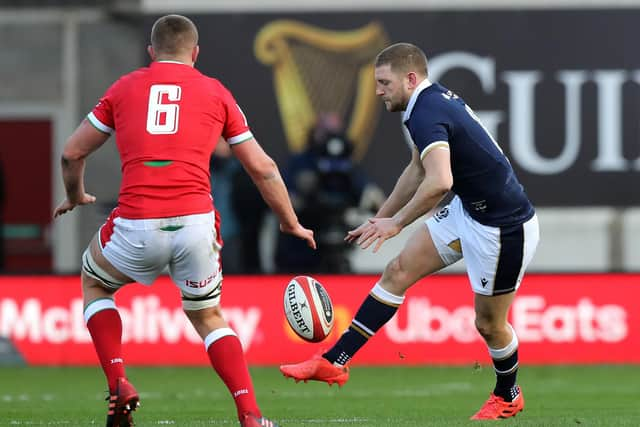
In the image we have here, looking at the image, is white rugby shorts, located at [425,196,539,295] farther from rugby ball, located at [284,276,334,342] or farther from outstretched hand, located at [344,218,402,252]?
rugby ball, located at [284,276,334,342]

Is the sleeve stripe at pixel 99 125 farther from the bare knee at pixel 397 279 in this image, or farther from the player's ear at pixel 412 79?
the bare knee at pixel 397 279

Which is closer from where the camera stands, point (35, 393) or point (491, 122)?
point (35, 393)

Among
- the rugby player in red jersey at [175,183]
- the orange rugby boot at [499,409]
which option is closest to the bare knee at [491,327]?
the orange rugby boot at [499,409]

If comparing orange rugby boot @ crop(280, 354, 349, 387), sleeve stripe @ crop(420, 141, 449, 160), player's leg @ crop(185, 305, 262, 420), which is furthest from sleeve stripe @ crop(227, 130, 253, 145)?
orange rugby boot @ crop(280, 354, 349, 387)

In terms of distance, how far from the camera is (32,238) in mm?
20141

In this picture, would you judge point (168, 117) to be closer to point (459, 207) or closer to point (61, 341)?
point (459, 207)

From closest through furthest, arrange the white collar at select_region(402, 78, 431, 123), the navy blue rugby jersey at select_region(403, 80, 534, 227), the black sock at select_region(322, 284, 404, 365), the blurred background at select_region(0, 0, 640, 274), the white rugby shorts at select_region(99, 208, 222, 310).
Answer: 1. the white rugby shorts at select_region(99, 208, 222, 310)
2. the navy blue rugby jersey at select_region(403, 80, 534, 227)
3. the white collar at select_region(402, 78, 431, 123)
4. the black sock at select_region(322, 284, 404, 365)
5. the blurred background at select_region(0, 0, 640, 274)

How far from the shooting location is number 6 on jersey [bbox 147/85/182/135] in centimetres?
753

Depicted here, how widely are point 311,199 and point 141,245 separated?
26.0 ft

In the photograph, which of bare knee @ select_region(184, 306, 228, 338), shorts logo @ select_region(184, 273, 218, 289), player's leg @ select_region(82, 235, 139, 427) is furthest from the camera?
player's leg @ select_region(82, 235, 139, 427)

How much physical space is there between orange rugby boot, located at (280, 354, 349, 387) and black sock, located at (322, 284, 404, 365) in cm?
15

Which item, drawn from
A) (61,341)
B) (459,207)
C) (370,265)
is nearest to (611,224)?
(370,265)

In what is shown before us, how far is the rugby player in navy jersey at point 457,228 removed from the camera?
8586 millimetres

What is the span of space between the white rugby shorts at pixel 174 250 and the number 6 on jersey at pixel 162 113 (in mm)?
453
